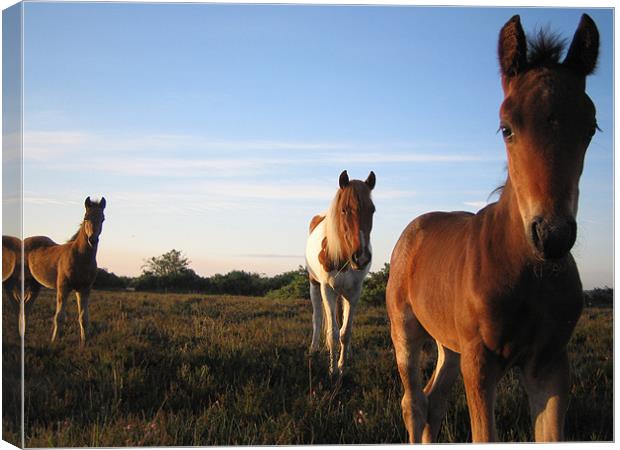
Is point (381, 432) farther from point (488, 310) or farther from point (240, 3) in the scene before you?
point (240, 3)

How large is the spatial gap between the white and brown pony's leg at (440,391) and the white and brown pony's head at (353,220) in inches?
78.5

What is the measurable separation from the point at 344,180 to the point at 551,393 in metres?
3.23

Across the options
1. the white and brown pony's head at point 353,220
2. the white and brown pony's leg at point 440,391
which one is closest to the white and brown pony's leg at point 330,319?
the white and brown pony's head at point 353,220

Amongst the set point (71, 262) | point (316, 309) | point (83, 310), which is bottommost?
point (316, 309)

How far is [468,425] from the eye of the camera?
479 cm

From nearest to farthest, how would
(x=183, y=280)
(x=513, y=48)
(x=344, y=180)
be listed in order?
(x=513, y=48) < (x=344, y=180) < (x=183, y=280)

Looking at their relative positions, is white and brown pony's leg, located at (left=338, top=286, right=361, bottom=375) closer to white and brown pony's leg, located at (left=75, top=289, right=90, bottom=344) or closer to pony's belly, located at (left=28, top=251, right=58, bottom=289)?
white and brown pony's leg, located at (left=75, top=289, right=90, bottom=344)

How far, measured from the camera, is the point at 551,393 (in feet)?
10.7

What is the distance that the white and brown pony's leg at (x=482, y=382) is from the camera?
325 centimetres

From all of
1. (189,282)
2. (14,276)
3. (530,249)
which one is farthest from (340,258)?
(530,249)

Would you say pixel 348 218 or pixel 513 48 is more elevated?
pixel 513 48

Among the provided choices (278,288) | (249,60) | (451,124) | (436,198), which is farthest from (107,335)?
(451,124)

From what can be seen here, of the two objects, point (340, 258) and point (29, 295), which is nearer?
point (29, 295)

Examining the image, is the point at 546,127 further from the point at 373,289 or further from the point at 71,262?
the point at 373,289
